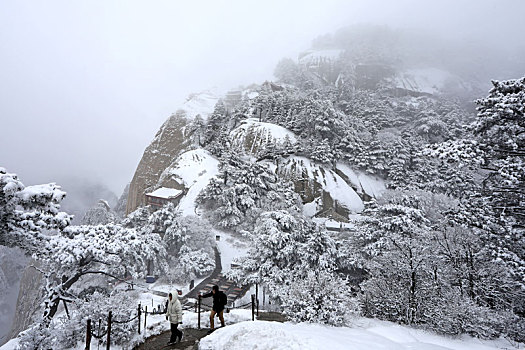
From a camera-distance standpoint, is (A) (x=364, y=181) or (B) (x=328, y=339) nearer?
(B) (x=328, y=339)

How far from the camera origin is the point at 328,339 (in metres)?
5.61

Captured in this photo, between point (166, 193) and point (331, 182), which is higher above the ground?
point (331, 182)

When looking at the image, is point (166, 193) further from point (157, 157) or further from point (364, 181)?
point (364, 181)

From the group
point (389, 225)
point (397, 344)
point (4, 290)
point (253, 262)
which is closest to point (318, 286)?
point (397, 344)

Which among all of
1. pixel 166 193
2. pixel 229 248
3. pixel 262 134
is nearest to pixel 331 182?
pixel 262 134

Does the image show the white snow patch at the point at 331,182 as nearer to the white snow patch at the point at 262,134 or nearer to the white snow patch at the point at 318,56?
the white snow patch at the point at 262,134

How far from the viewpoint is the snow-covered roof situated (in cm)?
3309

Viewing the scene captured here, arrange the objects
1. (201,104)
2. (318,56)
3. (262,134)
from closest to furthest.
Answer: (262,134)
(201,104)
(318,56)

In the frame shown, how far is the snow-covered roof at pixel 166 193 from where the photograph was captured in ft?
109

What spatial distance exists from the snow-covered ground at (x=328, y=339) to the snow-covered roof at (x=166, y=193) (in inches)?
1137

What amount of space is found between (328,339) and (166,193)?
32.0 metres

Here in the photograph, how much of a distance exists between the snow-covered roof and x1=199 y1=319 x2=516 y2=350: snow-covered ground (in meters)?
28.9

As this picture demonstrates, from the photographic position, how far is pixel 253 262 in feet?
61.3

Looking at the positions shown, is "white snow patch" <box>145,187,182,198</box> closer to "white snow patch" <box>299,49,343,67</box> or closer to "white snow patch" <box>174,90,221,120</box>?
"white snow patch" <box>174,90,221,120</box>
